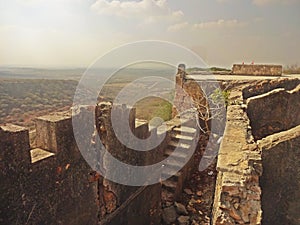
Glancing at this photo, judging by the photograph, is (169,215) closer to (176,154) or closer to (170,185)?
(170,185)

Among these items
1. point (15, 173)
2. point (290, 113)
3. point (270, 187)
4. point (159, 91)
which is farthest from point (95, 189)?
point (159, 91)

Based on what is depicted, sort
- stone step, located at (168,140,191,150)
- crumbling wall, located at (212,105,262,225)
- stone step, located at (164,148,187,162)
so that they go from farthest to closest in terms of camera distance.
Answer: stone step, located at (168,140,191,150) → stone step, located at (164,148,187,162) → crumbling wall, located at (212,105,262,225)

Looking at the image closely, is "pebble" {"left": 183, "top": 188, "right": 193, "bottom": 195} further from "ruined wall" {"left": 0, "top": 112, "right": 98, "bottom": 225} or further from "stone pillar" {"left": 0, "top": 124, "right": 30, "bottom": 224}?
"stone pillar" {"left": 0, "top": 124, "right": 30, "bottom": 224}

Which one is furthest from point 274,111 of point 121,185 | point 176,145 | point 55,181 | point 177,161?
point 55,181

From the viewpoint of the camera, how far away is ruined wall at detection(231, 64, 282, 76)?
11555mm

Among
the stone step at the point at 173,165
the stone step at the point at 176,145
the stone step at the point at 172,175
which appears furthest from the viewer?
the stone step at the point at 176,145

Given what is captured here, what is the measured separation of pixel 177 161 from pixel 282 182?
4440mm

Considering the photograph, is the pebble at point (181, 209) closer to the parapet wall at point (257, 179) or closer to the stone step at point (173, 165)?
the stone step at point (173, 165)

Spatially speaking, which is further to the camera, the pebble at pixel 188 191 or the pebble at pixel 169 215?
the pebble at pixel 188 191

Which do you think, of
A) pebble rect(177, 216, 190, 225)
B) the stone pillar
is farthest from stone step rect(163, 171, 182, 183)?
the stone pillar

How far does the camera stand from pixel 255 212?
7.16ft

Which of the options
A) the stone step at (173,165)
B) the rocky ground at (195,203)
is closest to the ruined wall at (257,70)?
the rocky ground at (195,203)

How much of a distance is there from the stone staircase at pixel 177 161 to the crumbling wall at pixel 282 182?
4.07 m

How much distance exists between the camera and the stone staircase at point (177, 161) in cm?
690
